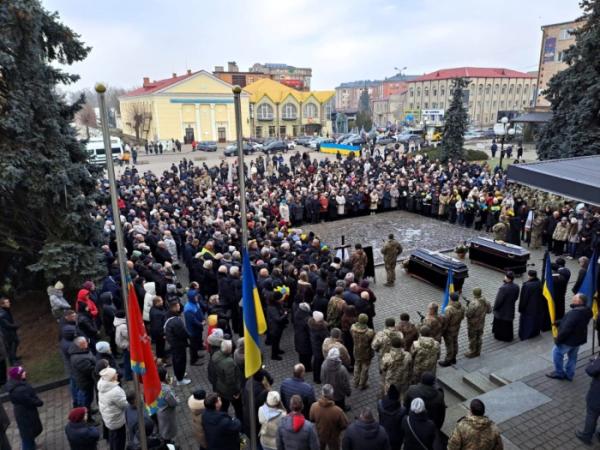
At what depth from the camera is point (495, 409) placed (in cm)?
665

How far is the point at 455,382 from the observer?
7805 mm

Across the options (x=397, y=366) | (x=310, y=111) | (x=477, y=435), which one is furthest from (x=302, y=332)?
(x=310, y=111)

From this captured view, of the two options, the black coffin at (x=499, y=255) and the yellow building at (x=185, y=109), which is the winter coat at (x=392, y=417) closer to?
the black coffin at (x=499, y=255)

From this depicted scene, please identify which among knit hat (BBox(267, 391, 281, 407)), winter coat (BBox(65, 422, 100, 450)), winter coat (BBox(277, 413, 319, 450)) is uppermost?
knit hat (BBox(267, 391, 281, 407))

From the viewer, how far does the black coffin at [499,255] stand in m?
12.9

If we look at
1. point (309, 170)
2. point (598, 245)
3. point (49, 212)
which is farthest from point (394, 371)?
point (309, 170)

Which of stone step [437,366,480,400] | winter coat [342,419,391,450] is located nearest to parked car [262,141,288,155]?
stone step [437,366,480,400]

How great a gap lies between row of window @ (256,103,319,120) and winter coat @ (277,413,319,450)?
206ft

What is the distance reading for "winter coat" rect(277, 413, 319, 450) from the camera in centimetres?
510

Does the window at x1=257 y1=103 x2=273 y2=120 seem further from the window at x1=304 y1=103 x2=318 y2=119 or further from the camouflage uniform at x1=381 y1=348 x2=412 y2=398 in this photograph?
the camouflage uniform at x1=381 y1=348 x2=412 y2=398

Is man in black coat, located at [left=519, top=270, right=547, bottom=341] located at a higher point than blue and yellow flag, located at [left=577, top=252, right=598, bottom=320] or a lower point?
lower

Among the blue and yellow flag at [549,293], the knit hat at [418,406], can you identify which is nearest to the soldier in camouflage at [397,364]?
the knit hat at [418,406]

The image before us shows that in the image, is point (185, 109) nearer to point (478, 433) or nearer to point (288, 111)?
point (288, 111)

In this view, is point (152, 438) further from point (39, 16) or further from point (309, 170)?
point (309, 170)
